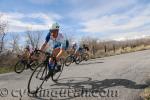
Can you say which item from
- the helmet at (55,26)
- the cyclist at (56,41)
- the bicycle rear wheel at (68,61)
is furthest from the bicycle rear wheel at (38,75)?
the bicycle rear wheel at (68,61)

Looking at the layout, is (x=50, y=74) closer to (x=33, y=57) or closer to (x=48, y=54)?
(x=48, y=54)

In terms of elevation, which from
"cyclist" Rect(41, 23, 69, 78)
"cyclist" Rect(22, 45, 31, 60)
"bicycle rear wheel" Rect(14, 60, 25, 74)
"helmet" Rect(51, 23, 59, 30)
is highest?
"helmet" Rect(51, 23, 59, 30)

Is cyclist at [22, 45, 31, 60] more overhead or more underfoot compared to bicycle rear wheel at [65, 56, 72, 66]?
more overhead

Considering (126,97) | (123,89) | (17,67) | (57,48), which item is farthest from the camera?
(17,67)

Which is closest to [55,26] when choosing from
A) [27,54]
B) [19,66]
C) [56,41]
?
[56,41]

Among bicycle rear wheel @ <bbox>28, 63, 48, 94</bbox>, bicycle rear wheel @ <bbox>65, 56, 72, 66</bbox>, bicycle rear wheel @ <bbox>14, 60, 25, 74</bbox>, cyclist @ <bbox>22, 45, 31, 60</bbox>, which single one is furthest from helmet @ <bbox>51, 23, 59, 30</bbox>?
bicycle rear wheel @ <bbox>65, 56, 72, 66</bbox>

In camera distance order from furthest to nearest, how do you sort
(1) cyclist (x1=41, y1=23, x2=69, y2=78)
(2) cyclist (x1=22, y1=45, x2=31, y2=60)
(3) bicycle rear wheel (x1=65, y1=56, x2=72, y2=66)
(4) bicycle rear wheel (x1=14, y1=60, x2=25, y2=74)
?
1. (3) bicycle rear wheel (x1=65, y1=56, x2=72, y2=66)
2. (2) cyclist (x1=22, y1=45, x2=31, y2=60)
3. (4) bicycle rear wheel (x1=14, y1=60, x2=25, y2=74)
4. (1) cyclist (x1=41, y1=23, x2=69, y2=78)

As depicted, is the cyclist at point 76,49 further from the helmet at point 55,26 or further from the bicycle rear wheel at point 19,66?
the helmet at point 55,26

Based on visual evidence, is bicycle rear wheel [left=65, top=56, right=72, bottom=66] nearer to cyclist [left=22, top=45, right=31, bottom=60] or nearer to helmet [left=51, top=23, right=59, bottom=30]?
cyclist [left=22, top=45, right=31, bottom=60]

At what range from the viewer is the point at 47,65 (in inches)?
355

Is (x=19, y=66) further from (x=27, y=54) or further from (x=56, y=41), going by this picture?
(x=56, y=41)

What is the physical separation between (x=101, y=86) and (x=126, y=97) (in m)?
A: 1.67

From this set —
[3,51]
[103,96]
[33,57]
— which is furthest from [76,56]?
[3,51]

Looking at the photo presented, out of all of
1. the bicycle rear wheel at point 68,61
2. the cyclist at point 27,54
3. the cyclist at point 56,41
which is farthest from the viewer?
the bicycle rear wheel at point 68,61
